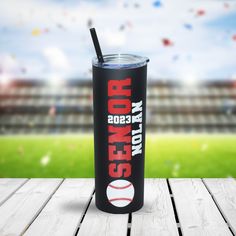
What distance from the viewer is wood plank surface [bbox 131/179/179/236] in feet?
5.64

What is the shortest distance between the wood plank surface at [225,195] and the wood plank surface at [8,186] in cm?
88

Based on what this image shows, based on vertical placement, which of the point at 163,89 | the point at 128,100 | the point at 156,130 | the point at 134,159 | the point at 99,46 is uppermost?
the point at 99,46

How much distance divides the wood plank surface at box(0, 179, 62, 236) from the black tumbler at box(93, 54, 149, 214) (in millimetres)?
268

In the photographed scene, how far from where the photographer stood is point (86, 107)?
23.1 feet

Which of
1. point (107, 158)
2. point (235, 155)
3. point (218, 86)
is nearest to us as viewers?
point (107, 158)

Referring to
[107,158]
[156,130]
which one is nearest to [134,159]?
[107,158]

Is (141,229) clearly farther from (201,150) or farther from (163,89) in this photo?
(163,89)

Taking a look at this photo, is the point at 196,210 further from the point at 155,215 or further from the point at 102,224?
the point at 102,224

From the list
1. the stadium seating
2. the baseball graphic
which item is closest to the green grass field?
the stadium seating

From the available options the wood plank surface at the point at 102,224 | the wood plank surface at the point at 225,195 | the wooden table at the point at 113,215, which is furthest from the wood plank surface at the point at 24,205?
the wood plank surface at the point at 225,195

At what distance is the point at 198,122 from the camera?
6961mm

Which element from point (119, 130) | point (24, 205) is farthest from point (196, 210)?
point (24, 205)

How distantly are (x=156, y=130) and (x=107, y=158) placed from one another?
496cm

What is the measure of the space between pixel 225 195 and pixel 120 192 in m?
0.51
